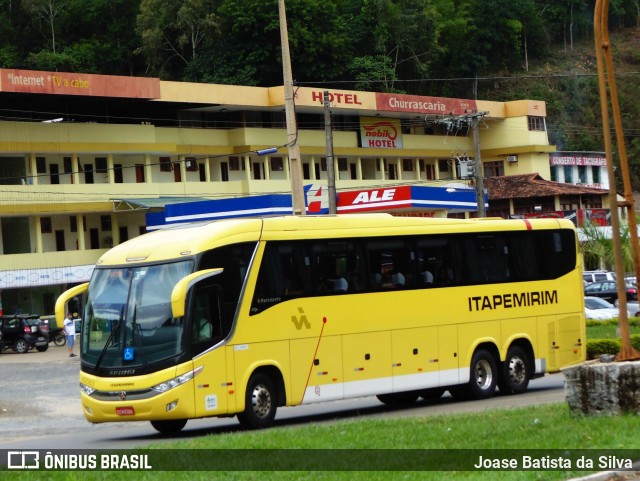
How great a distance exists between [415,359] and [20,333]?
30.5 meters

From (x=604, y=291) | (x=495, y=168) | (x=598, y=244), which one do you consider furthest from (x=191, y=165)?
(x=495, y=168)

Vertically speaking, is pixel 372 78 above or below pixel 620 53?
below

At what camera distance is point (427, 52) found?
95312 mm

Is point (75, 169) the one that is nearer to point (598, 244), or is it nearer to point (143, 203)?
point (143, 203)

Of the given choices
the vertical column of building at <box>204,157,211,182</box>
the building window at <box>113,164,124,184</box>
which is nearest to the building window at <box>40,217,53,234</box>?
the building window at <box>113,164,124,184</box>

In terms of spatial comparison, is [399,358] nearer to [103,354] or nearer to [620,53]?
[103,354]

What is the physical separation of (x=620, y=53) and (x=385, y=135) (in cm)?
6022

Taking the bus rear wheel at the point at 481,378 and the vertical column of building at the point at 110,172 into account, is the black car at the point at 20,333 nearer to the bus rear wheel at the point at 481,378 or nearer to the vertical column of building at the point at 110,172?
the vertical column of building at the point at 110,172

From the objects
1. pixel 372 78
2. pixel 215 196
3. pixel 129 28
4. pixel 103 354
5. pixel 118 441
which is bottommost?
pixel 118 441

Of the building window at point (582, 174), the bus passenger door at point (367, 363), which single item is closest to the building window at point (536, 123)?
the building window at point (582, 174)

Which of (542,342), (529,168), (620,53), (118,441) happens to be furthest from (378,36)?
(118,441)

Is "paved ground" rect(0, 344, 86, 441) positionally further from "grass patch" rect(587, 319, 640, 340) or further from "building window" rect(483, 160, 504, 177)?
"building window" rect(483, 160, 504, 177)

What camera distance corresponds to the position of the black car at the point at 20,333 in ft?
159

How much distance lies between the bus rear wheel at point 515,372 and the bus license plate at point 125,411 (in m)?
→ 8.25
